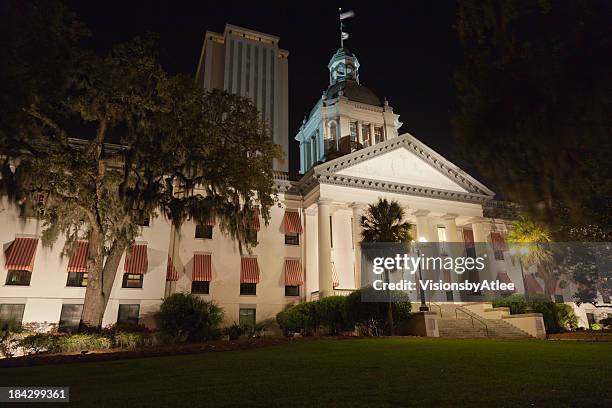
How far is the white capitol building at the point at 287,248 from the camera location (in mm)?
25062

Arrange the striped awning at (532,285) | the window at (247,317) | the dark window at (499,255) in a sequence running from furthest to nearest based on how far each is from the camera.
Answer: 1. the dark window at (499,255)
2. the striped awning at (532,285)
3. the window at (247,317)

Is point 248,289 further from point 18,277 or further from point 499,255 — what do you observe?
point 499,255

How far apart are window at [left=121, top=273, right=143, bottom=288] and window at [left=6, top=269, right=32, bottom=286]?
209 inches

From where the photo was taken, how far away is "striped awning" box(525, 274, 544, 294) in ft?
112

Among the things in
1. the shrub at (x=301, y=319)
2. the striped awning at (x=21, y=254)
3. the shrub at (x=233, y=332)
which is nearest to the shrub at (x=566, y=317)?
the shrub at (x=301, y=319)

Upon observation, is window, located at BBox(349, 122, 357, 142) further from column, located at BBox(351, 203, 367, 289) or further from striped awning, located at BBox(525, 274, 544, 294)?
striped awning, located at BBox(525, 274, 544, 294)

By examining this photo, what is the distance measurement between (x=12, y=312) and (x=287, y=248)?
57.6 feet

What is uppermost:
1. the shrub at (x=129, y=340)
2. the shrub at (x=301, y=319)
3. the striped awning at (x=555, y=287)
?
the striped awning at (x=555, y=287)

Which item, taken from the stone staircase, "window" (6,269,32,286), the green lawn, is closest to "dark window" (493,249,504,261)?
the stone staircase

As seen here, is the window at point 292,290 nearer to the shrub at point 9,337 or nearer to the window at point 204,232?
the window at point 204,232

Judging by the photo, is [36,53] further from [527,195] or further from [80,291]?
[80,291]

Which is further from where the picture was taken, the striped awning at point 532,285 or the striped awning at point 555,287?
the striped awning at point 532,285

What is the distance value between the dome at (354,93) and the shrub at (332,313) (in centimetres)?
2830

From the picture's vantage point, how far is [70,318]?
2508 cm
